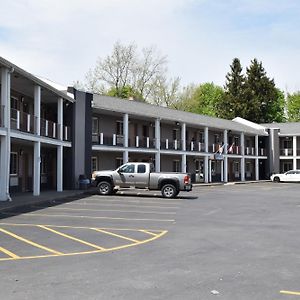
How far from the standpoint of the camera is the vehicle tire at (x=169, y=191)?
82.6 feet

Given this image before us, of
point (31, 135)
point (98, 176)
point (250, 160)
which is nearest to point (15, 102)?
point (31, 135)

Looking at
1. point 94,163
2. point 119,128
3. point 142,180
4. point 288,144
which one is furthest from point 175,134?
point 288,144

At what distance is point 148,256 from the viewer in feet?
29.6

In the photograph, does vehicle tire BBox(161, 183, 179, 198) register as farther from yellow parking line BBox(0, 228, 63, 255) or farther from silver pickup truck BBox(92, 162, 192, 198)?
yellow parking line BBox(0, 228, 63, 255)

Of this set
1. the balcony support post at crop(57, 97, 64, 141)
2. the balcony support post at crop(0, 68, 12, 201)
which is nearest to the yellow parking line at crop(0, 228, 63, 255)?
the balcony support post at crop(0, 68, 12, 201)

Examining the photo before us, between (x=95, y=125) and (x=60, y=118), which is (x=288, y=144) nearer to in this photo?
(x=95, y=125)

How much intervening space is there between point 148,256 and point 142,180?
54.8ft

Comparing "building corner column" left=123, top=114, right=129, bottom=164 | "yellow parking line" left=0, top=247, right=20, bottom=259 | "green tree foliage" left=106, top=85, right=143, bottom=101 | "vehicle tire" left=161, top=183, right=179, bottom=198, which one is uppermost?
"green tree foliage" left=106, top=85, right=143, bottom=101

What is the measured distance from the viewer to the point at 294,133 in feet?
188

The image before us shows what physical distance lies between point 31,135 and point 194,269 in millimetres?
17509

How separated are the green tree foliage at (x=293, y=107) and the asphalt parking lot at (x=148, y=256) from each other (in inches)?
2841

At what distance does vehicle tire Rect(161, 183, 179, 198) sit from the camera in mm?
25188

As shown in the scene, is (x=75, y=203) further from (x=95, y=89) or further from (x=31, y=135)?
(x=95, y=89)

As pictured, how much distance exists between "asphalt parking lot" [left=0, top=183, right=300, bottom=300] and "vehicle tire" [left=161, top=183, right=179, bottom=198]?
825 cm
